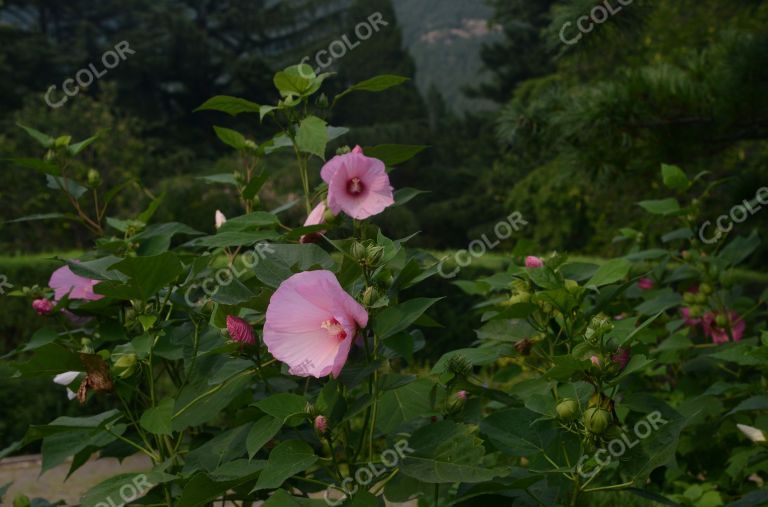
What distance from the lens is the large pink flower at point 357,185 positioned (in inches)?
39.4

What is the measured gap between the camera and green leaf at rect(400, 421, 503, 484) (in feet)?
2.64

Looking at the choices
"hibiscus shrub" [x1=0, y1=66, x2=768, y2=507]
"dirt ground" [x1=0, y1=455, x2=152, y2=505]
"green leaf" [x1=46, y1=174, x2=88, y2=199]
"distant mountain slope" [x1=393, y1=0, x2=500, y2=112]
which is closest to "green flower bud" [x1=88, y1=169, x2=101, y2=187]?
"green leaf" [x1=46, y1=174, x2=88, y2=199]

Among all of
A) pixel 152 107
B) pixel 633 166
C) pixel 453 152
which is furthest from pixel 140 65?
pixel 633 166

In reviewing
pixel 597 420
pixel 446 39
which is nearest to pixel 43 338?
pixel 597 420

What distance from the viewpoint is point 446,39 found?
43.7 metres

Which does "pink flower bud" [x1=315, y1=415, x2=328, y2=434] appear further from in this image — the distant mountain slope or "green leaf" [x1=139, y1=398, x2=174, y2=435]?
the distant mountain slope

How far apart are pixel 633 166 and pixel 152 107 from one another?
20657 mm

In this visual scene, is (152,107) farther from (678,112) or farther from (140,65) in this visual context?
(678,112)

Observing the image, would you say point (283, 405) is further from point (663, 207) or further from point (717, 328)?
point (717, 328)

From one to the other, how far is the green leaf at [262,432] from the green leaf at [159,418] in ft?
0.38

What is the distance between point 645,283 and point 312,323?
138cm

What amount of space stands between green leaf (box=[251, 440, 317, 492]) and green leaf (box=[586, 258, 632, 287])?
0.43m

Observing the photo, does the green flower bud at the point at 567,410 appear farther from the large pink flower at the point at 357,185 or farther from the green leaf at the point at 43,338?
the green leaf at the point at 43,338

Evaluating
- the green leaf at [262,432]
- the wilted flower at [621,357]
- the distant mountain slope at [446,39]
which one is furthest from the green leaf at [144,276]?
the distant mountain slope at [446,39]
